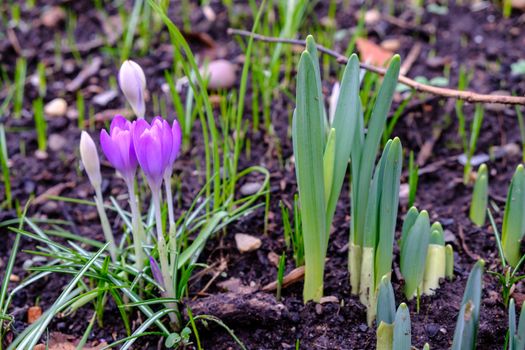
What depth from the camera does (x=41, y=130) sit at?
2787 mm

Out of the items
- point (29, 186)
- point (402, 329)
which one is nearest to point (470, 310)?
point (402, 329)

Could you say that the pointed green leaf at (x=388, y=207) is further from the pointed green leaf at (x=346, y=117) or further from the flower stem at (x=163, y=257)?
the flower stem at (x=163, y=257)

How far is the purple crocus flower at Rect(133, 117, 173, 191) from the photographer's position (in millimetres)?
1495

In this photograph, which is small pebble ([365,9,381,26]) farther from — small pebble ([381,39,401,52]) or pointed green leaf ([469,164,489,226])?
pointed green leaf ([469,164,489,226])

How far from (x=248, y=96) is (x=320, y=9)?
96 cm

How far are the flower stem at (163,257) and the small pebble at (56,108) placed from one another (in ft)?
5.13

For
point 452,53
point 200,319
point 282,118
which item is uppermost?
point 452,53

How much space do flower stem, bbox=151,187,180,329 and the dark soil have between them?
0.08m

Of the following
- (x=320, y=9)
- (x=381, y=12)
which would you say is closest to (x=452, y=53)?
(x=381, y=12)

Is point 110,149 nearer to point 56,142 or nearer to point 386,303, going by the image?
point 386,303

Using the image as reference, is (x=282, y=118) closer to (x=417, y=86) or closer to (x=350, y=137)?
(x=417, y=86)

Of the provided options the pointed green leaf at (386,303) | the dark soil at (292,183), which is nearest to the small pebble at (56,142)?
the dark soil at (292,183)

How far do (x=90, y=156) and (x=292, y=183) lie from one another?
2.87 feet

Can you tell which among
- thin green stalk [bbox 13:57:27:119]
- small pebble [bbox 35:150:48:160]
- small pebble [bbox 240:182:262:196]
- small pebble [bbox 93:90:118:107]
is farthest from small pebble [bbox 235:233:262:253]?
thin green stalk [bbox 13:57:27:119]
